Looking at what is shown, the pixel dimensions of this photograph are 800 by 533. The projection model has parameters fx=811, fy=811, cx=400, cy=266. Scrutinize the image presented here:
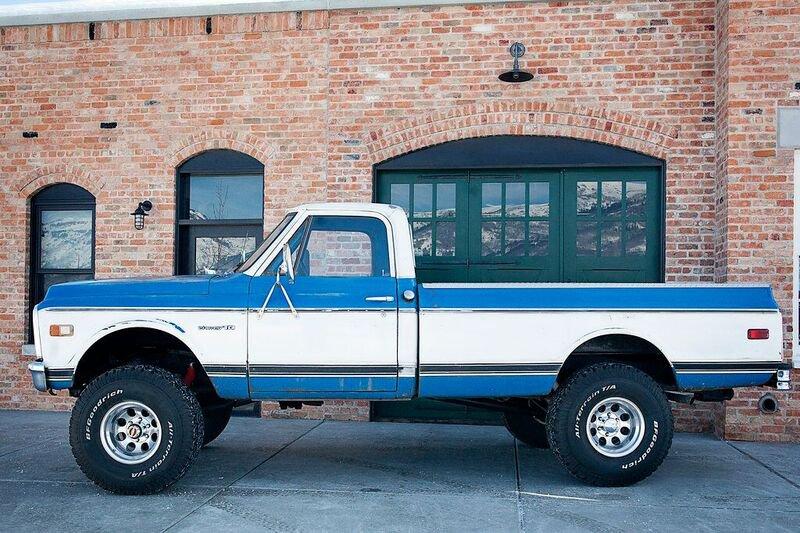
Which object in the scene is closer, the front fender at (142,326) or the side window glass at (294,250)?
the front fender at (142,326)

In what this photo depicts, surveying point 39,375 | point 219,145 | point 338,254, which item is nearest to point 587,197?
point 338,254

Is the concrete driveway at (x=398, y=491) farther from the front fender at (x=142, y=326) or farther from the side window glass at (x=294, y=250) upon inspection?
the side window glass at (x=294, y=250)

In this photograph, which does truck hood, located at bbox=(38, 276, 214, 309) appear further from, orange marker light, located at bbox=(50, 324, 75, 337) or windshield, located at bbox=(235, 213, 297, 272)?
windshield, located at bbox=(235, 213, 297, 272)

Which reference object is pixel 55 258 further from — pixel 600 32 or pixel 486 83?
pixel 600 32

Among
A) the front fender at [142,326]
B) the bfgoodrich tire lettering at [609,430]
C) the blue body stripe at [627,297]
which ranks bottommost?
the bfgoodrich tire lettering at [609,430]

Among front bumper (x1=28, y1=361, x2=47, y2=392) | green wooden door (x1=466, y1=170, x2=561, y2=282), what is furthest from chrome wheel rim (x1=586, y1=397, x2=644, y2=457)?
front bumper (x1=28, y1=361, x2=47, y2=392)

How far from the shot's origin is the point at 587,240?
8883 millimetres

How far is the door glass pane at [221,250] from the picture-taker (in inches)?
378

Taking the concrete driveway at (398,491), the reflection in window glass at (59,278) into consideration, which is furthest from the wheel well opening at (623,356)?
the reflection in window glass at (59,278)

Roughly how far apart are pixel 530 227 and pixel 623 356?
2867mm

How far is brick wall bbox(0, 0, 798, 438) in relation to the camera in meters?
8.51

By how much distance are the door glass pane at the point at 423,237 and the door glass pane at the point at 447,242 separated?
0.10 m

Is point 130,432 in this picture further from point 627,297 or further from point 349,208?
point 627,297

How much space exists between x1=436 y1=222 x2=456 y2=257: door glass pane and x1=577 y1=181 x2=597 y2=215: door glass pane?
4.63 ft
